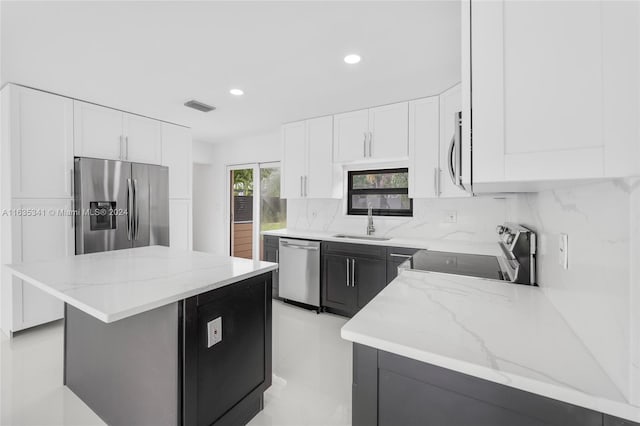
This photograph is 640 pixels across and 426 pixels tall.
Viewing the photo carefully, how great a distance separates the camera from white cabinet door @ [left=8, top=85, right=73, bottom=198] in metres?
2.84

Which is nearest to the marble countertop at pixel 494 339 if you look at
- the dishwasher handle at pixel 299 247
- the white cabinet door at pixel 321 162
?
the dishwasher handle at pixel 299 247

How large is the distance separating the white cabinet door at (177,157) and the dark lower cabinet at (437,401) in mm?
4114

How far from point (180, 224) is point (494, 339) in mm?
4416

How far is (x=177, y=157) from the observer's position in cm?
431

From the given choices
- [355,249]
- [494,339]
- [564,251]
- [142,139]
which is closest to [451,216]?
[355,249]

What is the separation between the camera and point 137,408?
1575mm

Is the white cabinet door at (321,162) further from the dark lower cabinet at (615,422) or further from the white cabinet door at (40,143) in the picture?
the dark lower cabinet at (615,422)

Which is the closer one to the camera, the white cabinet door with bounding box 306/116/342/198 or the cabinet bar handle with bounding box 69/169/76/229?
the cabinet bar handle with bounding box 69/169/76/229

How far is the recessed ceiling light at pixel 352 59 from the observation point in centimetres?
232

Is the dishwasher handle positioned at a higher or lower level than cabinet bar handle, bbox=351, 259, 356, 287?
higher

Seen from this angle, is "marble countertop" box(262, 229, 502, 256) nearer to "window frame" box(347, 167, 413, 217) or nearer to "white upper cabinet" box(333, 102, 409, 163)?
"window frame" box(347, 167, 413, 217)

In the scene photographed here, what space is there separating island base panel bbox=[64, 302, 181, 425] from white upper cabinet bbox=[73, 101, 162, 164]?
6.95ft

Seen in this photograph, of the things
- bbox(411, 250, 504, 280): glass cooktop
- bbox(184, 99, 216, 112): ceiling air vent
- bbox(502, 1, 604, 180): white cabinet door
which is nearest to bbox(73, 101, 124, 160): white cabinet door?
bbox(184, 99, 216, 112): ceiling air vent

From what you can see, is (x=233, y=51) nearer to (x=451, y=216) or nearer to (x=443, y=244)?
(x=443, y=244)
